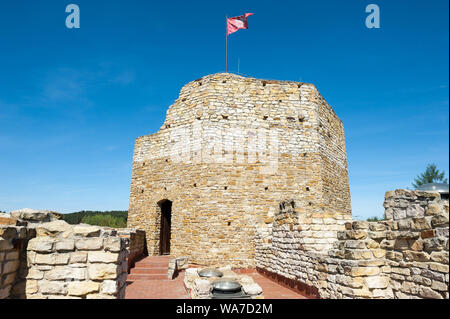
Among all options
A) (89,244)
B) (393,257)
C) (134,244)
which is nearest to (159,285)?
(134,244)

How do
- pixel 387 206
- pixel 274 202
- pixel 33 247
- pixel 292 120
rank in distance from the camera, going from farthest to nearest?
pixel 292 120, pixel 274 202, pixel 387 206, pixel 33 247

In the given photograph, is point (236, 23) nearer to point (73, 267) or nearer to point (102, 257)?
point (102, 257)

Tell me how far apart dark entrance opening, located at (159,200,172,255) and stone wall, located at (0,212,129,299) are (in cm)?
966

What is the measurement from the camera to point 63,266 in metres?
3.82

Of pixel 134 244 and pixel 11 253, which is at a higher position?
pixel 11 253

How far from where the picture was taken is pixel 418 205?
4.72 meters

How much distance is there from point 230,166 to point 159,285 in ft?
17.8

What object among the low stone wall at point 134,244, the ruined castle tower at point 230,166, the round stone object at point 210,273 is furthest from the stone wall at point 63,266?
the ruined castle tower at point 230,166

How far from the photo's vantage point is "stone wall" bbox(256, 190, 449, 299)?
434 centimetres

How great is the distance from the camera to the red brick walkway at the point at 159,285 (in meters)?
7.46
